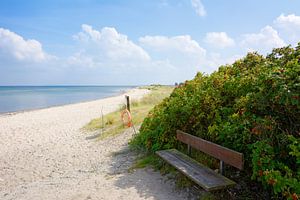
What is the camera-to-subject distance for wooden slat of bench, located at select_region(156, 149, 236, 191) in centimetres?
374

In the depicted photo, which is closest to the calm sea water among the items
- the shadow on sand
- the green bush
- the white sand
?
the white sand

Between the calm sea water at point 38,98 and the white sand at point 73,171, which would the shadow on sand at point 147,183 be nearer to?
the white sand at point 73,171

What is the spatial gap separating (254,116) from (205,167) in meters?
1.20

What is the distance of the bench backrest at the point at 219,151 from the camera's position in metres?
3.74

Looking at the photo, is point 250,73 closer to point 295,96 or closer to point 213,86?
point 213,86

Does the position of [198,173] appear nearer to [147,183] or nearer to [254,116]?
[147,183]

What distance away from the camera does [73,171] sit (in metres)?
6.59

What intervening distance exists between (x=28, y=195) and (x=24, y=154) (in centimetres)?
427

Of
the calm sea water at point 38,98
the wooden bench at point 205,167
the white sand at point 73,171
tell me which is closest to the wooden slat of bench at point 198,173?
the wooden bench at point 205,167

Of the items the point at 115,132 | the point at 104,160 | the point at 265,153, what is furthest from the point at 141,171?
the point at 115,132

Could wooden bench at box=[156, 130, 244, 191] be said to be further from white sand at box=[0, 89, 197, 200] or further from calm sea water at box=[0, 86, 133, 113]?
calm sea water at box=[0, 86, 133, 113]

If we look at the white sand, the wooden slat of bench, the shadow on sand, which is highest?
the wooden slat of bench

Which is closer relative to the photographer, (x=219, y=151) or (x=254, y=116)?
(x=254, y=116)

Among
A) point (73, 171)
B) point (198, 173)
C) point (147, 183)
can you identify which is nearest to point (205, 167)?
point (198, 173)
